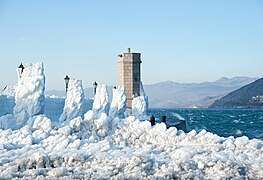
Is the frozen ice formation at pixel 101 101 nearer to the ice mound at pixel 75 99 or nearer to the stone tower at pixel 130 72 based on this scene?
the ice mound at pixel 75 99

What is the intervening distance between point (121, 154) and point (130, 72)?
60.7ft

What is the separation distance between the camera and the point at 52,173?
39.2ft

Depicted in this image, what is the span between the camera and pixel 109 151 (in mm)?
14023

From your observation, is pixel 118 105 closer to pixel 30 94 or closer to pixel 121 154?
pixel 30 94

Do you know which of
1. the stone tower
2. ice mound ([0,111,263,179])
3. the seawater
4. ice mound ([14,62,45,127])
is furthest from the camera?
the stone tower

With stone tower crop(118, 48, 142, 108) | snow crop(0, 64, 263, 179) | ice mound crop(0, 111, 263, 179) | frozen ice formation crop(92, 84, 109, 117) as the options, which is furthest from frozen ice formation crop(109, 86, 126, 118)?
stone tower crop(118, 48, 142, 108)

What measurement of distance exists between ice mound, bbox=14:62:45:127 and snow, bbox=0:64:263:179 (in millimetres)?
35

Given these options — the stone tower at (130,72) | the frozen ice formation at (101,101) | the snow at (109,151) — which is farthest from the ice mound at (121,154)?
the stone tower at (130,72)

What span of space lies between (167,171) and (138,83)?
65.8 feet

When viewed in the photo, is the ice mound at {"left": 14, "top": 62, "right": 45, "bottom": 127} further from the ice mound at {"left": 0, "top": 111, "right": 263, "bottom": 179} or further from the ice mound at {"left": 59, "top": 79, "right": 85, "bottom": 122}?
the ice mound at {"left": 59, "top": 79, "right": 85, "bottom": 122}

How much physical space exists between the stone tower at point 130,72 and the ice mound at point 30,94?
530 inches

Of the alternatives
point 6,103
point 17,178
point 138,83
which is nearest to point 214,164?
point 17,178

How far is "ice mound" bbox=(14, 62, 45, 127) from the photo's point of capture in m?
18.3

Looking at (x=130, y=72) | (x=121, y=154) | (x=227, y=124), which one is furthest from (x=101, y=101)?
(x=227, y=124)
